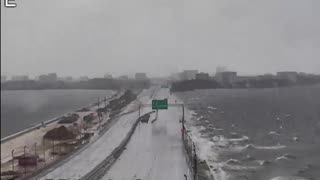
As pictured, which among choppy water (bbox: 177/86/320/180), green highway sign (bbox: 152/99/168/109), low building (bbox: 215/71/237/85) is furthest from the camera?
low building (bbox: 215/71/237/85)

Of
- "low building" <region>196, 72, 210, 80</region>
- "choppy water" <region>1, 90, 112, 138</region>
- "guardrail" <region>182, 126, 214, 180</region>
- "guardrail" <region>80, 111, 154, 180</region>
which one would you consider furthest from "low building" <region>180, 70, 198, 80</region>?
"guardrail" <region>182, 126, 214, 180</region>

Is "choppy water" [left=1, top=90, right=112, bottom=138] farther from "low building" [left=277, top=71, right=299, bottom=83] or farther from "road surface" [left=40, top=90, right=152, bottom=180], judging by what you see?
"low building" [left=277, top=71, right=299, bottom=83]

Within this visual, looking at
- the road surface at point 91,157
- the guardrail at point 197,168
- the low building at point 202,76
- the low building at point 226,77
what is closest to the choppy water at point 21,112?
the road surface at point 91,157

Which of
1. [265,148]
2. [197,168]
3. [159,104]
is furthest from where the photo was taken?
[265,148]

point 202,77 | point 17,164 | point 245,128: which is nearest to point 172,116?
point 245,128

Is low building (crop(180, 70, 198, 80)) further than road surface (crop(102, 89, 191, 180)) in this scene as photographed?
Yes

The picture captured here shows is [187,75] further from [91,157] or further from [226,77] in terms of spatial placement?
[91,157]

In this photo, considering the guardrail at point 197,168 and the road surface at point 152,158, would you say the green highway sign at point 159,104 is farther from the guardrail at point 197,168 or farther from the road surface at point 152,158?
the guardrail at point 197,168

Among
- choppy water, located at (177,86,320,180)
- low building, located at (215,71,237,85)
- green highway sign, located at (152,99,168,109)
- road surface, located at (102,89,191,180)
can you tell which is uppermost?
low building, located at (215,71,237,85)

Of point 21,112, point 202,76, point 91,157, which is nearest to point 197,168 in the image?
point 91,157
